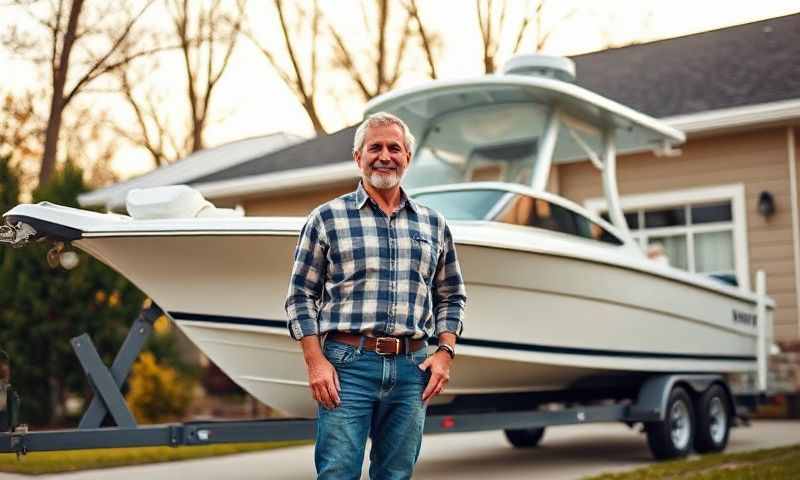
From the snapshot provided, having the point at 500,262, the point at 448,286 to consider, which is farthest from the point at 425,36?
the point at 448,286

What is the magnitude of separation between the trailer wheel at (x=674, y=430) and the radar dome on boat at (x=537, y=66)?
2.78 metres

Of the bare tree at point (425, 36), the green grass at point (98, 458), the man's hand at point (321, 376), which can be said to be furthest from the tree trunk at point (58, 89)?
the man's hand at point (321, 376)

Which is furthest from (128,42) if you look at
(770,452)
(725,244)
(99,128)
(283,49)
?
(770,452)

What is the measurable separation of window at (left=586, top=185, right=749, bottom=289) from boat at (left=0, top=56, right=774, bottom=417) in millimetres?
→ 2031

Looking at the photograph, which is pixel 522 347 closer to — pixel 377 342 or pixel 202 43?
pixel 377 342

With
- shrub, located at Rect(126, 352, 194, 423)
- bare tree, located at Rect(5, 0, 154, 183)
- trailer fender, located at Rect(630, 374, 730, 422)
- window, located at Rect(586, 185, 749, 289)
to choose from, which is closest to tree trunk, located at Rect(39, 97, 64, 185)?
bare tree, located at Rect(5, 0, 154, 183)

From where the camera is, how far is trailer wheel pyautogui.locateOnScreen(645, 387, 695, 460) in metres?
7.91

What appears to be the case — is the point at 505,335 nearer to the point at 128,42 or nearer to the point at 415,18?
the point at 128,42

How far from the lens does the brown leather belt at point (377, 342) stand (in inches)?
141

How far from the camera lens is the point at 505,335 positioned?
676cm

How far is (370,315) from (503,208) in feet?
11.9

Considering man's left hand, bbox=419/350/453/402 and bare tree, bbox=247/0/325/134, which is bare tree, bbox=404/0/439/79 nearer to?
bare tree, bbox=247/0/325/134

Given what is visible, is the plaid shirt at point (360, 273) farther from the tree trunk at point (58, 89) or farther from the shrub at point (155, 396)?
the tree trunk at point (58, 89)

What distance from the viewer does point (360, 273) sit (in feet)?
11.9
